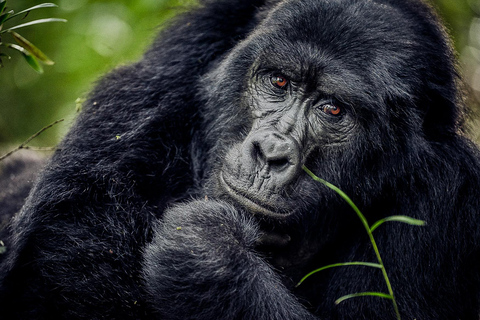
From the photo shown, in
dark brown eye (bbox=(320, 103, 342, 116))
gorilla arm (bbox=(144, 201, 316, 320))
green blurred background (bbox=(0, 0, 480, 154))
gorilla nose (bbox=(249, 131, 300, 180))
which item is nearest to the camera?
gorilla arm (bbox=(144, 201, 316, 320))

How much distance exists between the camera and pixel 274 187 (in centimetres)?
324

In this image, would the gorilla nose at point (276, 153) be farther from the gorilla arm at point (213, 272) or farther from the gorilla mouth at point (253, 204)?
the gorilla arm at point (213, 272)

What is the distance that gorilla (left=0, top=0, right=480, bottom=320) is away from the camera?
3.26 m

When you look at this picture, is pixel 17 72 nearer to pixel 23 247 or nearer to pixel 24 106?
pixel 24 106

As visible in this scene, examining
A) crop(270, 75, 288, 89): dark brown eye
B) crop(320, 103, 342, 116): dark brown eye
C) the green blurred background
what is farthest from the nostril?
the green blurred background

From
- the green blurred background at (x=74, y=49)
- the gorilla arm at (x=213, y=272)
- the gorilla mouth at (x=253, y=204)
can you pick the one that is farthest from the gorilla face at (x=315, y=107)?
the green blurred background at (x=74, y=49)

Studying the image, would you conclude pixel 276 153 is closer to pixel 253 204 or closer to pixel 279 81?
pixel 253 204

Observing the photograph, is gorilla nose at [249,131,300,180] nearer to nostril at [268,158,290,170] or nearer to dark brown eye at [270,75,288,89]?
nostril at [268,158,290,170]

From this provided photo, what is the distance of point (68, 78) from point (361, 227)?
490 centimetres

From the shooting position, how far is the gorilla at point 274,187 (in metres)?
3.26

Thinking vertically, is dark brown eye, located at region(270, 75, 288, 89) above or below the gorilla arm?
above

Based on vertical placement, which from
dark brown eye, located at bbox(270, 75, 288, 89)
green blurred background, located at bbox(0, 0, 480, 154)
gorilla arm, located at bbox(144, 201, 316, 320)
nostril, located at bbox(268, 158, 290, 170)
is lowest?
green blurred background, located at bbox(0, 0, 480, 154)

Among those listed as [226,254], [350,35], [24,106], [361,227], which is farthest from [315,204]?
[24,106]

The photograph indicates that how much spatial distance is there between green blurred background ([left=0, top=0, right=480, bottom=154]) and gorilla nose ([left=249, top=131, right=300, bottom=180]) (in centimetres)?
355
